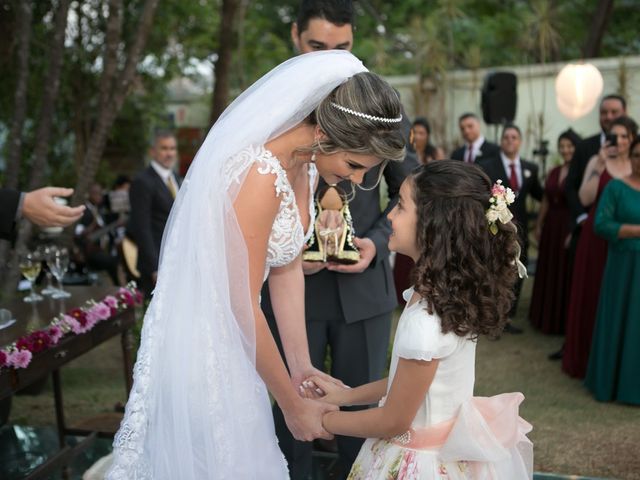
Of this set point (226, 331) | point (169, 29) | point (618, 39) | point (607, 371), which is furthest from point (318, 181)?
point (618, 39)

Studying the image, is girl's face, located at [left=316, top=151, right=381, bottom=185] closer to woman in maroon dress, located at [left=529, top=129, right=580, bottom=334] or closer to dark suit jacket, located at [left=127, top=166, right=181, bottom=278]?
dark suit jacket, located at [left=127, top=166, right=181, bottom=278]

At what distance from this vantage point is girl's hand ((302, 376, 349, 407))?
2455 mm

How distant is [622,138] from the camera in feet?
18.0

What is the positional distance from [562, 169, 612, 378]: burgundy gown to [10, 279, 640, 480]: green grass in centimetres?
22

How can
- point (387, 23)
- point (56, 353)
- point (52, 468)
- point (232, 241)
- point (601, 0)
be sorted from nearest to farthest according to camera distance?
point (232, 241)
point (56, 353)
point (52, 468)
point (601, 0)
point (387, 23)

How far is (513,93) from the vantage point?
9.74 m

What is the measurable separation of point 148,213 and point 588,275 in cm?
339

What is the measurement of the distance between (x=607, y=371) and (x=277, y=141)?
373 centimetres

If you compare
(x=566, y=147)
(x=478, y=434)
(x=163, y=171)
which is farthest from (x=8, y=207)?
(x=566, y=147)

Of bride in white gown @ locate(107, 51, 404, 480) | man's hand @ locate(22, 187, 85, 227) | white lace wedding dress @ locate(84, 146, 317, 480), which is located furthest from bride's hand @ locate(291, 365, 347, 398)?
man's hand @ locate(22, 187, 85, 227)

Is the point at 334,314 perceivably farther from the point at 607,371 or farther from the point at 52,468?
the point at 607,371

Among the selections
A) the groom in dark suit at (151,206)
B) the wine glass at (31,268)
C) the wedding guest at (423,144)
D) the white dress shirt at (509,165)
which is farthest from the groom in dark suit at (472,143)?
the wine glass at (31,268)

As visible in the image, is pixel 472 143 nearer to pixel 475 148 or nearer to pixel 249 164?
pixel 475 148

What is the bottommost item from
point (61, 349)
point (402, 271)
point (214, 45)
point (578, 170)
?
point (402, 271)
